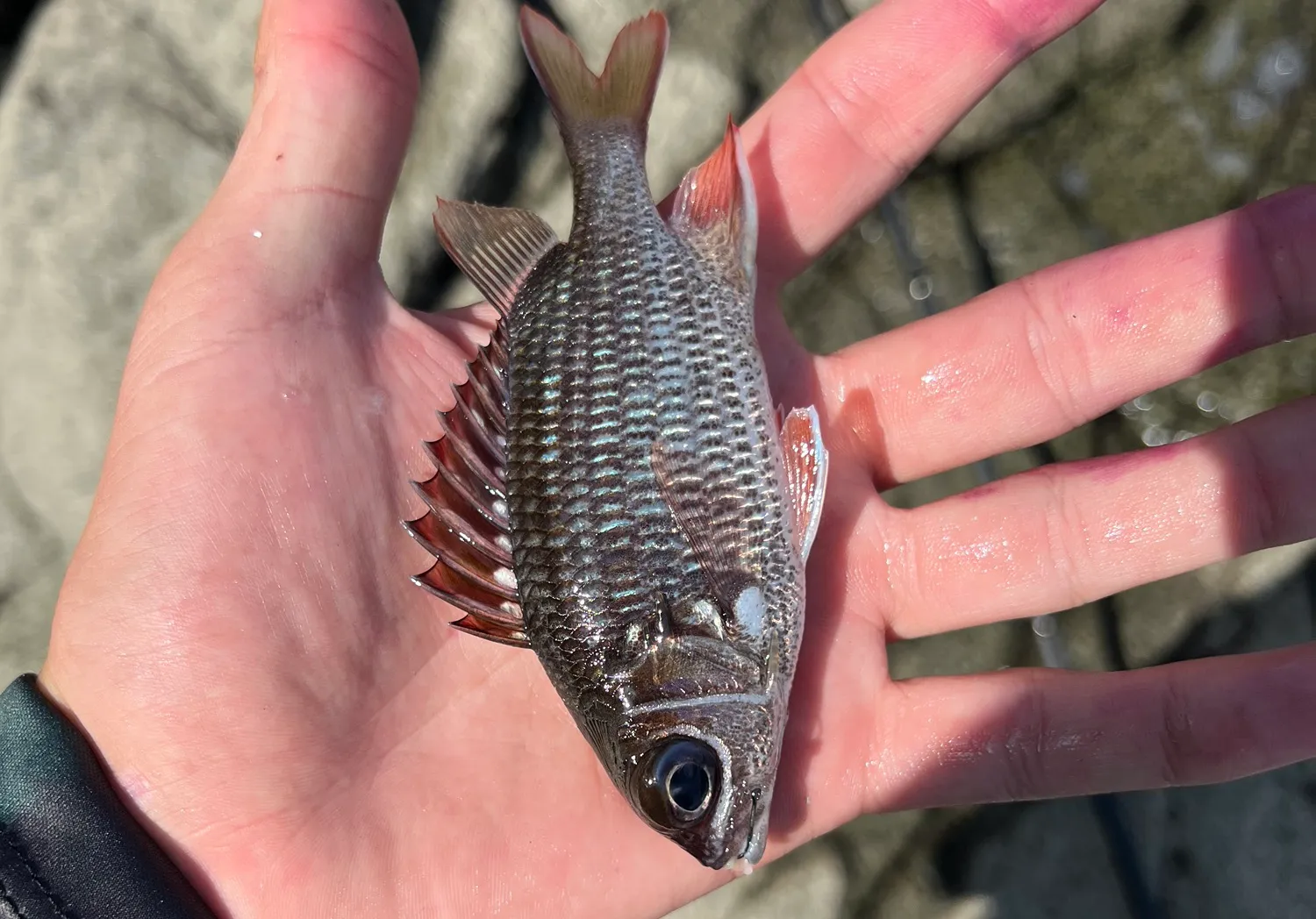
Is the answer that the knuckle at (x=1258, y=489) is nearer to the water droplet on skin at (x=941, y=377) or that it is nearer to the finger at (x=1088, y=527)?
the finger at (x=1088, y=527)

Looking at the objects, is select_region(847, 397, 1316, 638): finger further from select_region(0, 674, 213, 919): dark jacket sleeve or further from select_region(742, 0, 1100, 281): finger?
select_region(0, 674, 213, 919): dark jacket sleeve

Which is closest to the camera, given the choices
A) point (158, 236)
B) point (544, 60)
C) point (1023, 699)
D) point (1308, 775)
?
point (1023, 699)

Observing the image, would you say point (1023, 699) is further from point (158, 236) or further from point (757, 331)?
point (158, 236)

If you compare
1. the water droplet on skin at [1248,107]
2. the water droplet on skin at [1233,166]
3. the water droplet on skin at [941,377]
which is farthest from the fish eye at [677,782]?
the water droplet on skin at [1248,107]

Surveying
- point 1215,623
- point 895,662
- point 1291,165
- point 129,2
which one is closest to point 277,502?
point 895,662

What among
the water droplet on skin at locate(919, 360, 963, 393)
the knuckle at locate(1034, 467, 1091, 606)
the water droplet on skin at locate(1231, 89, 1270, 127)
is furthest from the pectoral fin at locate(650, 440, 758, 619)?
the water droplet on skin at locate(1231, 89, 1270, 127)
